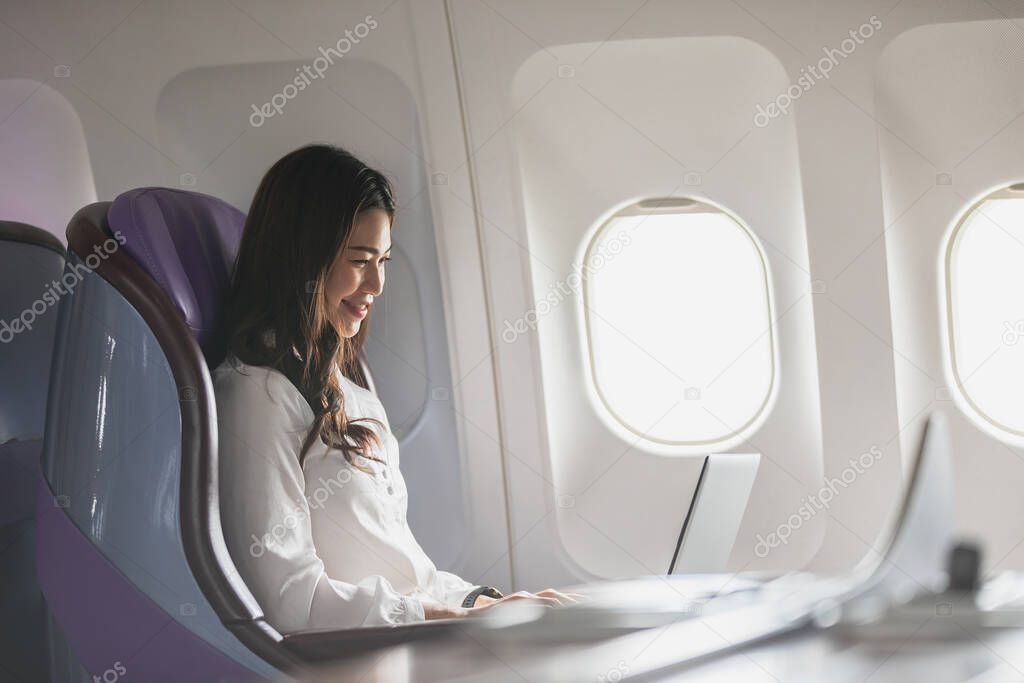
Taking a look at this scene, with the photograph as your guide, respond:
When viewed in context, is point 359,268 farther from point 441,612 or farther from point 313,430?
point 441,612

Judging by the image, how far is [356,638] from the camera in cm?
173

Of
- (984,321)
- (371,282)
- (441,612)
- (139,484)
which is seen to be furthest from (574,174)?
(139,484)

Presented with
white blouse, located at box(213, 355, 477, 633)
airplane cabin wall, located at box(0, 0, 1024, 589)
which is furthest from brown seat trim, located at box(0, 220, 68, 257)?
white blouse, located at box(213, 355, 477, 633)

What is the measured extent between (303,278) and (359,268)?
185 mm

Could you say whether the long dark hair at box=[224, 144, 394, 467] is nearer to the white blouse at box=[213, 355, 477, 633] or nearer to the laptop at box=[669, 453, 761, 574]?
the white blouse at box=[213, 355, 477, 633]

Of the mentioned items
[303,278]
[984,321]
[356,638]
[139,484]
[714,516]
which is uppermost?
[303,278]

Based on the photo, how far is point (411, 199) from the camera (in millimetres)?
Answer: 2982

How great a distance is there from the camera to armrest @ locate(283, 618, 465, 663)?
1.73 meters

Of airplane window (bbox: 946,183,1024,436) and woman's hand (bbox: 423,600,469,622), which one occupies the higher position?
airplane window (bbox: 946,183,1024,436)

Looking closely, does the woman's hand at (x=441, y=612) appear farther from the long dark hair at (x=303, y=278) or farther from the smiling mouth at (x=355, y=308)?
the smiling mouth at (x=355, y=308)

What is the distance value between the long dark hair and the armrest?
0.37 meters

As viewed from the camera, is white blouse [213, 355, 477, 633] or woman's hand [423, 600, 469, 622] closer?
white blouse [213, 355, 477, 633]

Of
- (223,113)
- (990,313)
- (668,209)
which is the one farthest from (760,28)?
(223,113)

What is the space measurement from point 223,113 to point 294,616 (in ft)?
5.68
